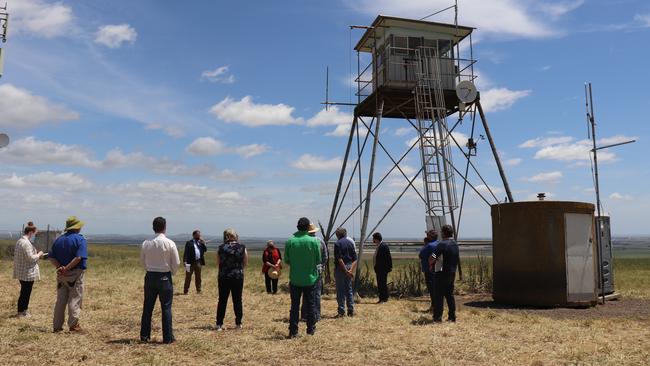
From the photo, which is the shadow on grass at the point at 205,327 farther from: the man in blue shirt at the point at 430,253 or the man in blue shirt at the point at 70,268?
the man in blue shirt at the point at 430,253

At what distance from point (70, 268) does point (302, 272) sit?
12.6 feet

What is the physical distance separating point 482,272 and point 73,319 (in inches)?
486

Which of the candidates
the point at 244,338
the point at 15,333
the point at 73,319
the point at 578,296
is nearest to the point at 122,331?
the point at 73,319

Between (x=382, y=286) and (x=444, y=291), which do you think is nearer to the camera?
(x=444, y=291)

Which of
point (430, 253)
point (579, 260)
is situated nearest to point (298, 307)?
point (430, 253)

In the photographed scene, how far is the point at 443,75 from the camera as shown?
17516mm

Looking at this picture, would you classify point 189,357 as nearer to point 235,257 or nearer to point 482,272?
point 235,257

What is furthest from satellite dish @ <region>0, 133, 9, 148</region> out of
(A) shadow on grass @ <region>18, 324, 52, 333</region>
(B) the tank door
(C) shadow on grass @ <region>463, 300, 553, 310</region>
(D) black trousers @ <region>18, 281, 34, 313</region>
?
(B) the tank door

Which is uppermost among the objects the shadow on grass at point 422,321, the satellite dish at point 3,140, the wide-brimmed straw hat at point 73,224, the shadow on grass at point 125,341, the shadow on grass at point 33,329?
the satellite dish at point 3,140

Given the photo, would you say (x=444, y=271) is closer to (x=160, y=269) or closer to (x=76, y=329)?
(x=160, y=269)

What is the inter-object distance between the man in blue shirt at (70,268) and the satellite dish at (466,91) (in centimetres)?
1149

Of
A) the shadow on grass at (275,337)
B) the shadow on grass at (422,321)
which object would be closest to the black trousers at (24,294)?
the shadow on grass at (275,337)

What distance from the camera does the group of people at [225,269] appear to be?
8305 mm

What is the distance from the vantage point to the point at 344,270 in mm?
11320
